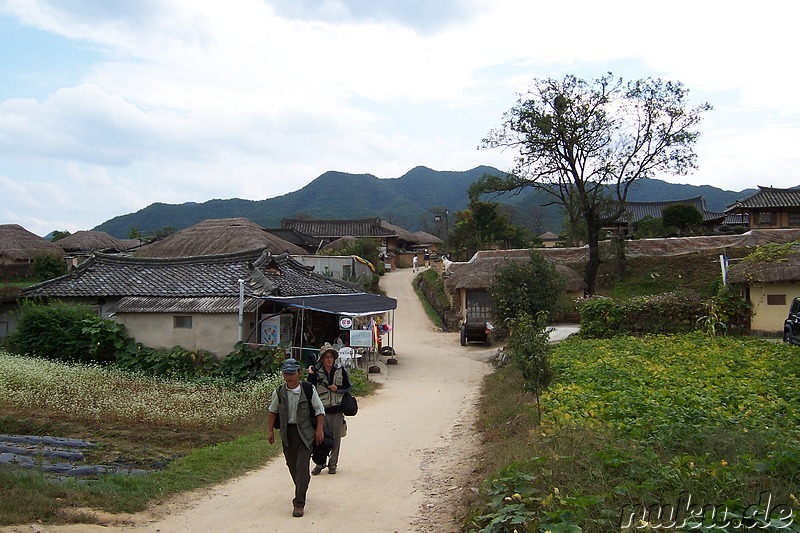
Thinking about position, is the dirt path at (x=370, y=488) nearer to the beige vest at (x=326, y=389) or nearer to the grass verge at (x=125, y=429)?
the grass verge at (x=125, y=429)

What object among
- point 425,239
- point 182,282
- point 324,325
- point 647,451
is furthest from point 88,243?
point 647,451

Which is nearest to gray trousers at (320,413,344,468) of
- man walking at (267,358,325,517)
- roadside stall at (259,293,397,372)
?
man walking at (267,358,325,517)

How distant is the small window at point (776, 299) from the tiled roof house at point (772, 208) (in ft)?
75.0

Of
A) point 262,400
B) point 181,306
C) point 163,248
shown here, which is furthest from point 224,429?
point 163,248

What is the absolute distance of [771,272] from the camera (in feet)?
69.6

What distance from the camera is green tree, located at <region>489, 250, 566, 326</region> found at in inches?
961

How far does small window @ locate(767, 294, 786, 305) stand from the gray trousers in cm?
1774

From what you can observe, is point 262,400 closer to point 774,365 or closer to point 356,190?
point 774,365

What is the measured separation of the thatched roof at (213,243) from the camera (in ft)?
127

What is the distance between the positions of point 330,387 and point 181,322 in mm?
11935

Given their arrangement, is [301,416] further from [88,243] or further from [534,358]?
[88,243]

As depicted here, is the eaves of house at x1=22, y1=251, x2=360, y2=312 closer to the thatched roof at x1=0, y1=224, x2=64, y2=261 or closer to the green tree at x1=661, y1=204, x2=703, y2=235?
the thatched roof at x1=0, y1=224, x2=64, y2=261

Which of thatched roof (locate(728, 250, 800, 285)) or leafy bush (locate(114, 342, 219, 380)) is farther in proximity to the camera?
thatched roof (locate(728, 250, 800, 285))

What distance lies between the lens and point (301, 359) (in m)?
17.9
